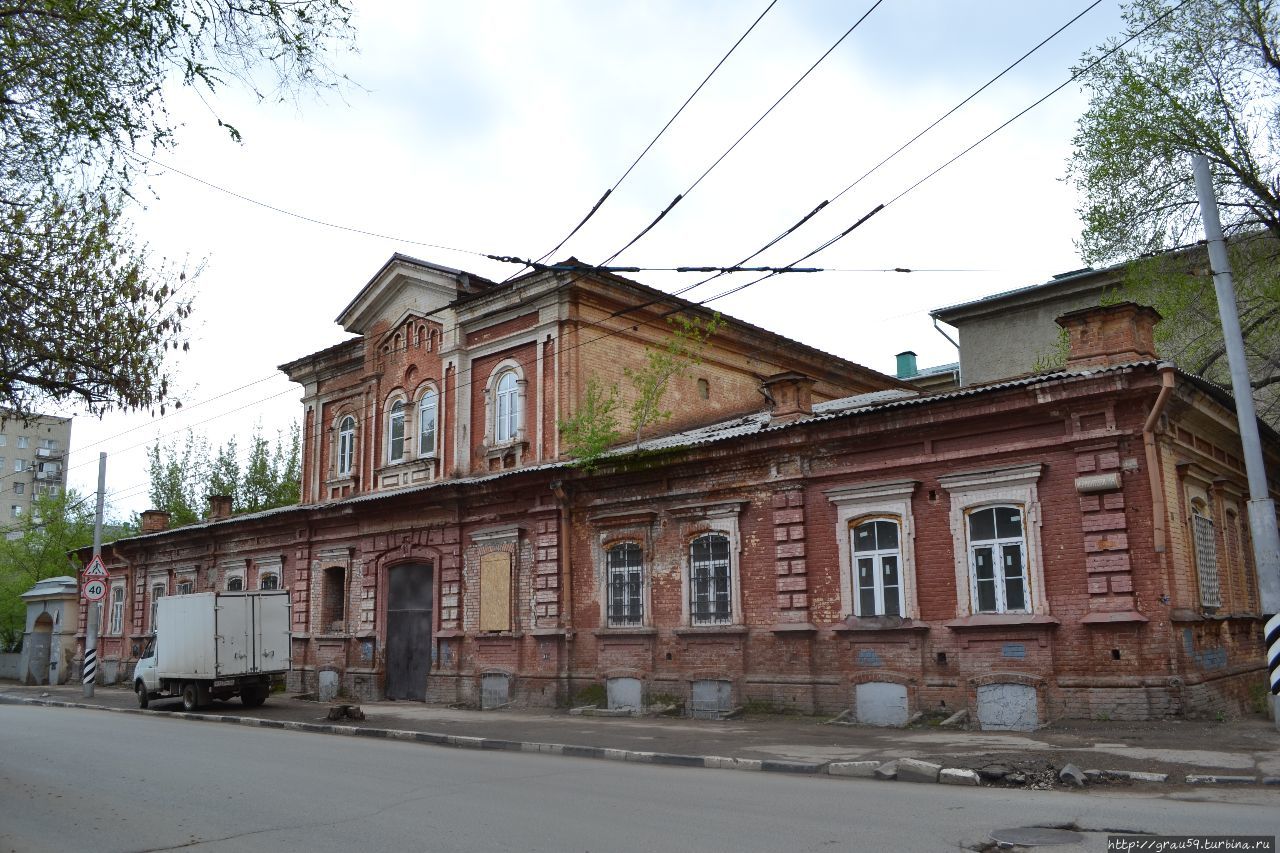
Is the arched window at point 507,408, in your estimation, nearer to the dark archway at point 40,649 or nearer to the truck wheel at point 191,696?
the truck wheel at point 191,696

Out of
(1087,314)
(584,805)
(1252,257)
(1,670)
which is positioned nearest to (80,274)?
(584,805)

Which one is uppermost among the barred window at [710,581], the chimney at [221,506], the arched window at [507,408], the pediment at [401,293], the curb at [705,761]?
the pediment at [401,293]

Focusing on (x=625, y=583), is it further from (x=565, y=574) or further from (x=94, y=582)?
(x=94, y=582)

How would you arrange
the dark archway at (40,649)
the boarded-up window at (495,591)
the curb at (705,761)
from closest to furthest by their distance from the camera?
the curb at (705,761), the boarded-up window at (495,591), the dark archway at (40,649)

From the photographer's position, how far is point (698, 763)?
1270 centimetres

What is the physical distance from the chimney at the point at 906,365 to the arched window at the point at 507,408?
17986 millimetres

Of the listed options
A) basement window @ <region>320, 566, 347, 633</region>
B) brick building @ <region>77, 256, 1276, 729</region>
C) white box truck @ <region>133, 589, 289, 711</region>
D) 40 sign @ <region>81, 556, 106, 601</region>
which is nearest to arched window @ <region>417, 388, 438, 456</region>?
brick building @ <region>77, 256, 1276, 729</region>

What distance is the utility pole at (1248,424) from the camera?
12648 millimetres

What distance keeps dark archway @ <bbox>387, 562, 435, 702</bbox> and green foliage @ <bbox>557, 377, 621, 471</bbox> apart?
5258 mm

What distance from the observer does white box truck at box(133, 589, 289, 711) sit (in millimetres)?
23578

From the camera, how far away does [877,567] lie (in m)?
16.5

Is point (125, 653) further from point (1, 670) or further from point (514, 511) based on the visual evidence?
point (514, 511)

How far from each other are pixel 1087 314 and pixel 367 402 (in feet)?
68.8

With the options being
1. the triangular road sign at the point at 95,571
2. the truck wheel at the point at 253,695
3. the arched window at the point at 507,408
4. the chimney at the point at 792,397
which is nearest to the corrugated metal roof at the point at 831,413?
the chimney at the point at 792,397
